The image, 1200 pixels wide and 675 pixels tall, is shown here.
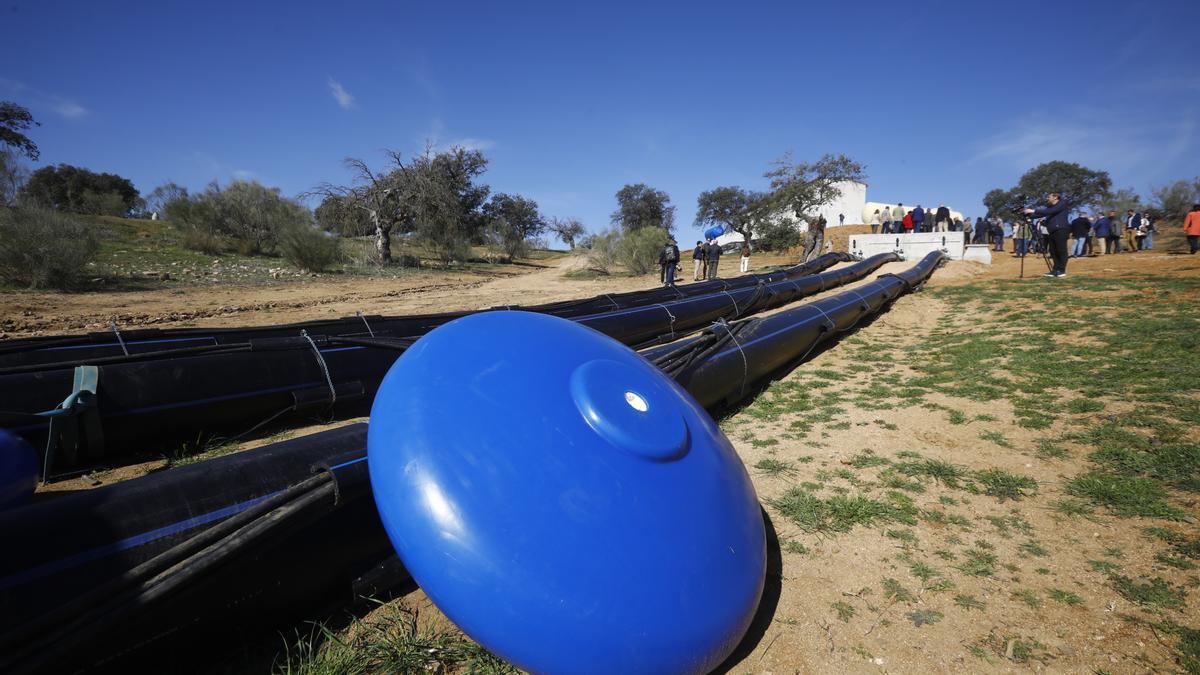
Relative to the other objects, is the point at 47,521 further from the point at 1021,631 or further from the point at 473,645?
the point at 1021,631

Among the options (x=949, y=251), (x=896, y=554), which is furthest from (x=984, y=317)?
(x=949, y=251)

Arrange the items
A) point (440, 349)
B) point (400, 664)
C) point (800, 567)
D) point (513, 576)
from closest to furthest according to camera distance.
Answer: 1. point (513, 576)
2. point (400, 664)
3. point (440, 349)
4. point (800, 567)

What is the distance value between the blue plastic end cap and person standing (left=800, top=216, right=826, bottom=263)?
76.0 feet

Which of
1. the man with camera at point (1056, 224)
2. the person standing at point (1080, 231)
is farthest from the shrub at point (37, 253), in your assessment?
the person standing at point (1080, 231)

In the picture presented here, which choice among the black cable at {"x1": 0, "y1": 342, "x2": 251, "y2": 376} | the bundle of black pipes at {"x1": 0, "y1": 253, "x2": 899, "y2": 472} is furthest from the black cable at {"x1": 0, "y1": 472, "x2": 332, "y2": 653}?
the black cable at {"x1": 0, "y1": 342, "x2": 251, "y2": 376}

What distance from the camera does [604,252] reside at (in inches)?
938

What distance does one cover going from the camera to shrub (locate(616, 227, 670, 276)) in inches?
881

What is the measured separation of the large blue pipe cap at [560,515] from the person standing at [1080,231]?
902 inches

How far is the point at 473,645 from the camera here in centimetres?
185

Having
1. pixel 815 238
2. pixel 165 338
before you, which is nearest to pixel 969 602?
pixel 165 338

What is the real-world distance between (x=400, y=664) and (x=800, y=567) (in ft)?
5.91

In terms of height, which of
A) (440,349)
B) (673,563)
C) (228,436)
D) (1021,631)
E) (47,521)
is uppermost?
(440,349)

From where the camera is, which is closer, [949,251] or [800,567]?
[800,567]

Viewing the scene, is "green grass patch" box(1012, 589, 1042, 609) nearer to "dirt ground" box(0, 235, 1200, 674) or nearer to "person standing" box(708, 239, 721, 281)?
"dirt ground" box(0, 235, 1200, 674)
